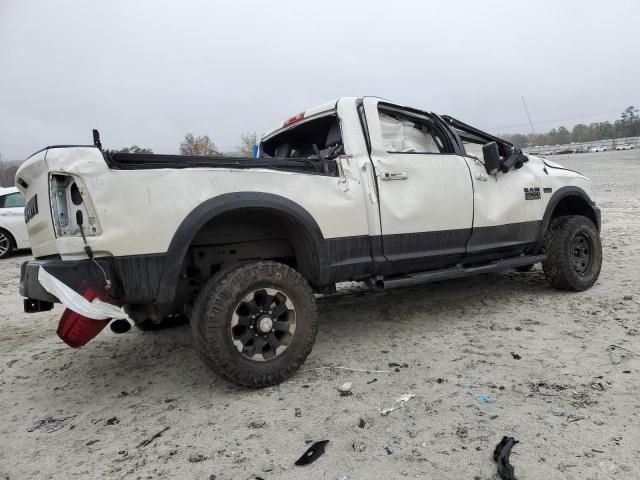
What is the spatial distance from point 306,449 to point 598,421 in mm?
1476

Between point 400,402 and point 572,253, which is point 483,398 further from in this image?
point 572,253

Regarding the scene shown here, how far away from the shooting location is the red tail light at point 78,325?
7.86 feet

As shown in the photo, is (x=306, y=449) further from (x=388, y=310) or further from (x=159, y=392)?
(x=388, y=310)

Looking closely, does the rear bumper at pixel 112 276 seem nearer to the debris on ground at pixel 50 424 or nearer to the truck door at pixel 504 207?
the debris on ground at pixel 50 424

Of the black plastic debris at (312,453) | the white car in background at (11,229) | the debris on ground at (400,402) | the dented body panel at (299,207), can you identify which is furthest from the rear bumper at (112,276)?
the white car in background at (11,229)

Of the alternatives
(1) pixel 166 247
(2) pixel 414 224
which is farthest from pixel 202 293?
(2) pixel 414 224

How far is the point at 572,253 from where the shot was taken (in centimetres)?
468

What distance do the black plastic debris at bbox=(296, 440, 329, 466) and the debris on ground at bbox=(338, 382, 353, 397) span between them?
0.51 metres

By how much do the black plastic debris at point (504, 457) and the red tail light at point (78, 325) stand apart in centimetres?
214

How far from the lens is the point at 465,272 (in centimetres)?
387

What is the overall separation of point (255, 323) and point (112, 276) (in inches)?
34.7

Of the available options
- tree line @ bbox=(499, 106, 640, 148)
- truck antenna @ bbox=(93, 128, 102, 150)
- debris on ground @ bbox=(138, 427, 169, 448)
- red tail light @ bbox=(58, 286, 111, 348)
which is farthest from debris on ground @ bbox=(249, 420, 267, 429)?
tree line @ bbox=(499, 106, 640, 148)

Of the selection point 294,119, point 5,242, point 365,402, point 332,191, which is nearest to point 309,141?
point 294,119

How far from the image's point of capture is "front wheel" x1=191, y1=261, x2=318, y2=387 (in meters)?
2.62
